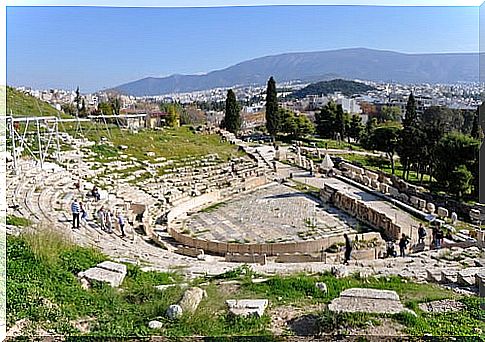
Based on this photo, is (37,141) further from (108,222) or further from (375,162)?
(375,162)

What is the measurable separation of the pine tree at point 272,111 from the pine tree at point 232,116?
1840 millimetres

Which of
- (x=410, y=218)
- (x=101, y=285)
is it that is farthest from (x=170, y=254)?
(x=410, y=218)

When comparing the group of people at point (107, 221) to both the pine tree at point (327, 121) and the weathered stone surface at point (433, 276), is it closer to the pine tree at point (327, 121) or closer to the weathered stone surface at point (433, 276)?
the weathered stone surface at point (433, 276)

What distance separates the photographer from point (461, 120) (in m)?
18.0

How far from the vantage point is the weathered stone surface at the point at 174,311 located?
3920 millimetres

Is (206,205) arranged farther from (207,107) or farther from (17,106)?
(207,107)

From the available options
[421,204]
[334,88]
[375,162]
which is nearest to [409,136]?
[375,162]

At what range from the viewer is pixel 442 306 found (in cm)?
438

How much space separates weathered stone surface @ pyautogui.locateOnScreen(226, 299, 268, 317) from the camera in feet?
13.3

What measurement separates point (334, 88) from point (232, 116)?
14.5 metres

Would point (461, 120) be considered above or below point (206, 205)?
above

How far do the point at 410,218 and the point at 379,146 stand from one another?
12320 mm

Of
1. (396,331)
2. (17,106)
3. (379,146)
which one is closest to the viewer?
(396,331)

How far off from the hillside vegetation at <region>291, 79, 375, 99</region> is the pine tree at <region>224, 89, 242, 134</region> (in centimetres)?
835
